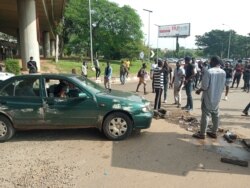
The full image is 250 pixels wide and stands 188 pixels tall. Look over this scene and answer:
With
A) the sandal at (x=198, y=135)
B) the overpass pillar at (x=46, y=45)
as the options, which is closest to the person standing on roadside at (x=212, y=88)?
the sandal at (x=198, y=135)

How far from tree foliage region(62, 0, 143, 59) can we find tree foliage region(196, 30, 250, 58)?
48987mm

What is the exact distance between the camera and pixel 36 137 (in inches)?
269

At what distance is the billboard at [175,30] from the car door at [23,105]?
72533mm

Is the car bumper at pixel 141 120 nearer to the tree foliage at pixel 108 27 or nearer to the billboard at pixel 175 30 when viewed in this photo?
the tree foliage at pixel 108 27

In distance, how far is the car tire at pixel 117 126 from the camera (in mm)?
6520

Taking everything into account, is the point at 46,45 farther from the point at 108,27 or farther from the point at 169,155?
the point at 169,155

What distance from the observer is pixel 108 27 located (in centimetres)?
4819

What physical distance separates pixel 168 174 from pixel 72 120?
8.45 ft

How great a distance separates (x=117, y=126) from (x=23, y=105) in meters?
2.06

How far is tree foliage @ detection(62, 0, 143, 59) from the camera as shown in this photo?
47031 mm

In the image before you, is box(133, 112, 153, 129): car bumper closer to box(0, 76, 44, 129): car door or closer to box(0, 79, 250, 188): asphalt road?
box(0, 79, 250, 188): asphalt road

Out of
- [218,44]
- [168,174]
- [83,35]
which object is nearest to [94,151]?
[168,174]

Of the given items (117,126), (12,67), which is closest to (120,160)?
(117,126)

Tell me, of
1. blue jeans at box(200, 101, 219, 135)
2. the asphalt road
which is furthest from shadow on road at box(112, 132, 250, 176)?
blue jeans at box(200, 101, 219, 135)
